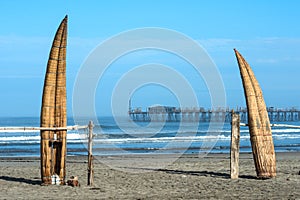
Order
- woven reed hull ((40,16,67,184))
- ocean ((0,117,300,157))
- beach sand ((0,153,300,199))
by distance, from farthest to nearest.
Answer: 1. ocean ((0,117,300,157))
2. woven reed hull ((40,16,67,184))
3. beach sand ((0,153,300,199))

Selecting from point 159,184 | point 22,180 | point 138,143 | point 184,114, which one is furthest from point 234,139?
point 184,114

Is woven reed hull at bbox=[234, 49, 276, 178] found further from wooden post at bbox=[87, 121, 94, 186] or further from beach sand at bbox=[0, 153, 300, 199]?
wooden post at bbox=[87, 121, 94, 186]

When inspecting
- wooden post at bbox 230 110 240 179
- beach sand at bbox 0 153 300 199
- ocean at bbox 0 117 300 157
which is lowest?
beach sand at bbox 0 153 300 199

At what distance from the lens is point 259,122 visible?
15.7 m

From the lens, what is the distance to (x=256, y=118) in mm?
15641

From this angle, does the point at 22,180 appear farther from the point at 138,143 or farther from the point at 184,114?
the point at 184,114

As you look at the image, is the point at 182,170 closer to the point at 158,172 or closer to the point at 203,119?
the point at 158,172

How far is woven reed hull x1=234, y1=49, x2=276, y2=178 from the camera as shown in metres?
15.6

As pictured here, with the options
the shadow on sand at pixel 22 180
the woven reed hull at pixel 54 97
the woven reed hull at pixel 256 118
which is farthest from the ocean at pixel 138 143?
the woven reed hull at pixel 256 118

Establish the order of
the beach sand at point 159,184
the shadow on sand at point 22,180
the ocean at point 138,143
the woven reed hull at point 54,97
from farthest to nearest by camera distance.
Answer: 1. the ocean at point 138,143
2. the shadow on sand at point 22,180
3. the woven reed hull at point 54,97
4. the beach sand at point 159,184

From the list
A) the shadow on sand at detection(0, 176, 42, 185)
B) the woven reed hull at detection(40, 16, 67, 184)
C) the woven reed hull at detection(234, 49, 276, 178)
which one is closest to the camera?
the woven reed hull at detection(40, 16, 67, 184)

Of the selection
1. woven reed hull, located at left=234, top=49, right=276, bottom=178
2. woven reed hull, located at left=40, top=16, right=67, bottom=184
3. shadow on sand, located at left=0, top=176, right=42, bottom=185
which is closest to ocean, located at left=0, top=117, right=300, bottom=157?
shadow on sand, located at left=0, top=176, right=42, bottom=185

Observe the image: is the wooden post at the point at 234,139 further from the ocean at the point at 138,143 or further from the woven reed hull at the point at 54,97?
the woven reed hull at the point at 54,97

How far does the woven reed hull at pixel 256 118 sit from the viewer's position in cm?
1562
